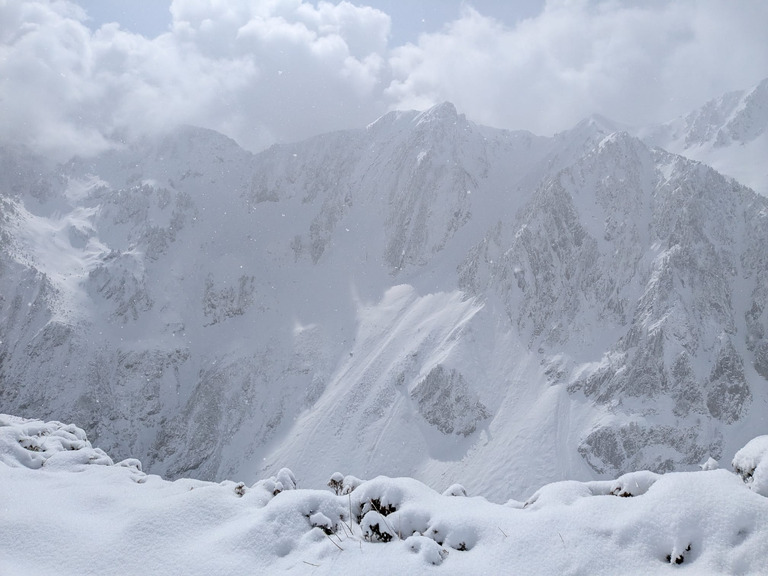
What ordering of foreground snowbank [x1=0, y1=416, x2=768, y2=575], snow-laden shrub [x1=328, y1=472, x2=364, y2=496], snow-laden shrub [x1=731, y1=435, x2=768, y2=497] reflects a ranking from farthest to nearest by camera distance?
snow-laden shrub [x1=328, y1=472, x2=364, y2=496] → snow-laden shrub [x1=731, y1=435, x2=768, y2=497] → foreground snowbank [x1=0, y1=416, x2=768, y2=575]

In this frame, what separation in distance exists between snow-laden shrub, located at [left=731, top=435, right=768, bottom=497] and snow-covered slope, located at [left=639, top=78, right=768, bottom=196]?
14207 centimetres

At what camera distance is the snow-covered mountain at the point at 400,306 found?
67250 millimetres

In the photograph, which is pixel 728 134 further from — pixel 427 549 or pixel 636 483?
pixel 427 549

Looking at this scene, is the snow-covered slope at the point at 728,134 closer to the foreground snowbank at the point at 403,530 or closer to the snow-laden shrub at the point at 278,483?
the foreground snowbank at the point at 403,530

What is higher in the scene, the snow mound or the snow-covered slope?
the snow-covered slope

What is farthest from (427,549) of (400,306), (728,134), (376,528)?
(728,134)

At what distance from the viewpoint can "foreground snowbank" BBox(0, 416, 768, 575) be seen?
561 centimetres

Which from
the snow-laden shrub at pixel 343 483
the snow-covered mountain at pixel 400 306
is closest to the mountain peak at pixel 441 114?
the snow-covered mountain at pixel 400 306

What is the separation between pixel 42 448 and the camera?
11867mm

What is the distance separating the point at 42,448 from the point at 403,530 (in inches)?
401

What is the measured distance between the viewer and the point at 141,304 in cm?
10469

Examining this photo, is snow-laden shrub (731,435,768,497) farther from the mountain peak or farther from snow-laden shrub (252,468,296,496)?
the mountain peak

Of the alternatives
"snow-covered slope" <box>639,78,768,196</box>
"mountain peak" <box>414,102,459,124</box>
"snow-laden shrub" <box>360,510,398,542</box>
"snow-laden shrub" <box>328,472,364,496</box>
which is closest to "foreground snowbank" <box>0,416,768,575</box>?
"snow-laden shrub" <box>360,510,398,542</box>

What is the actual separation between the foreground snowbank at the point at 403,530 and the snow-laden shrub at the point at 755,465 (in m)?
0.03
